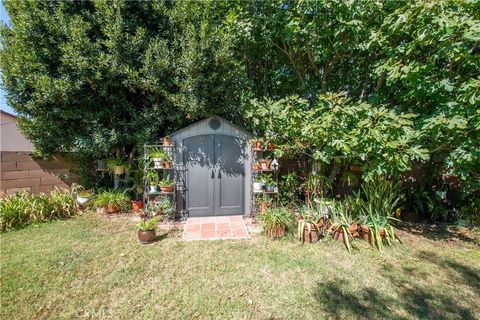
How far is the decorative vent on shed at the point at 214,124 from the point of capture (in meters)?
5.41

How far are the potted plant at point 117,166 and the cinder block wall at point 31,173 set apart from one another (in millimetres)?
1320

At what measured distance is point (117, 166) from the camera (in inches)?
223

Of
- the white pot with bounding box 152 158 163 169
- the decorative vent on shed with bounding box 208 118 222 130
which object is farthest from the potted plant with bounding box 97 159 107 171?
the decorative vent on shed with bounding box 208 118 222 130

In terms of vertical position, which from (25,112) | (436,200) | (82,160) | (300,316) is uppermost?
(25,112)

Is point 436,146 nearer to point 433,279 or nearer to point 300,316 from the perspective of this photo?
point 433,279

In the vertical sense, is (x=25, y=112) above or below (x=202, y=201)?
above

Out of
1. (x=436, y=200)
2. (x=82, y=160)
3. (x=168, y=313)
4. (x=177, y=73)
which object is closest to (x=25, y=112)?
(x=82, y=160)

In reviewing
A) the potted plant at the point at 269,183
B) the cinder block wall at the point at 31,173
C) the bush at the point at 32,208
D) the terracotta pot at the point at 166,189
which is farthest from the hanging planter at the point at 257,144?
the cinder block wall at the point at 31,173

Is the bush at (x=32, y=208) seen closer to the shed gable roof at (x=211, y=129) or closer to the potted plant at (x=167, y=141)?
the potted plant at (x=167, y=141)

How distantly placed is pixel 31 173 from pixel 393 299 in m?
7.57

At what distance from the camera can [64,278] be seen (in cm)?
299

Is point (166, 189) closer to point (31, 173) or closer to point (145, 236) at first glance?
point (145, 236)

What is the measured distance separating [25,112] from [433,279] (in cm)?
792

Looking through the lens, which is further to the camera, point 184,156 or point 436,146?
point 184,156
